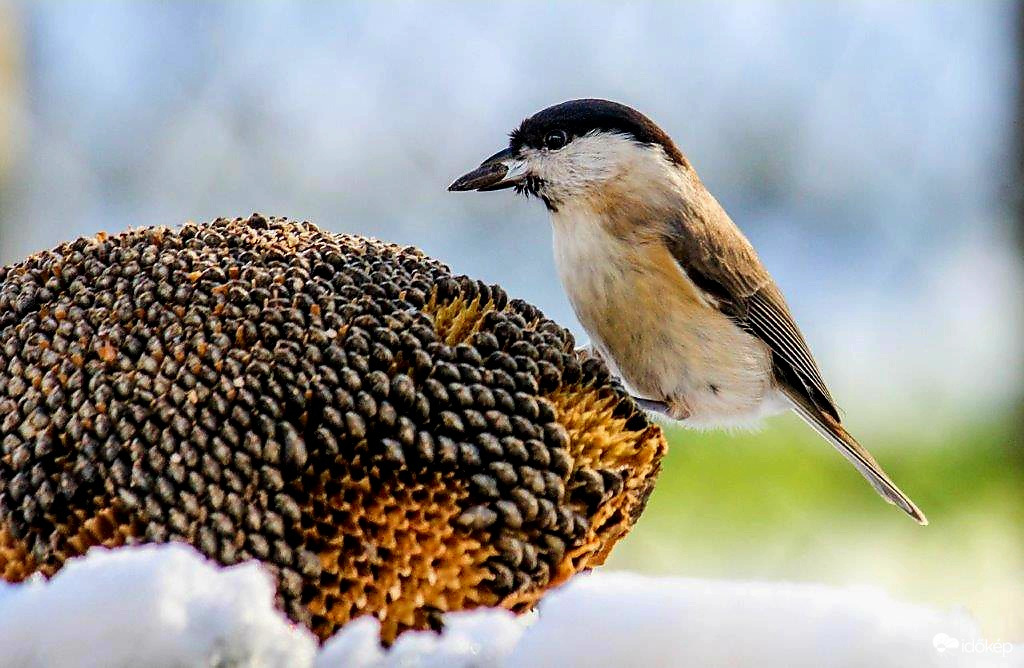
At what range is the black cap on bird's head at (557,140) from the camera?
975 mm

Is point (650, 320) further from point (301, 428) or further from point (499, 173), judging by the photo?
point (301, 428)

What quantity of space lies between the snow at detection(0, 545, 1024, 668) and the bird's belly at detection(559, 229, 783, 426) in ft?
1.62

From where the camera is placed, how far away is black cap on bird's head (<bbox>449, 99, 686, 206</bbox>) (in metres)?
0.97

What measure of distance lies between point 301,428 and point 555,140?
510 millimetres

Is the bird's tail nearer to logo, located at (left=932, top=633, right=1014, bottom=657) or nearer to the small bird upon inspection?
the small bird

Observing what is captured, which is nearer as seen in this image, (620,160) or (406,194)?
(620,160)

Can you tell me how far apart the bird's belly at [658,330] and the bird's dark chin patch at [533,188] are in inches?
2.8

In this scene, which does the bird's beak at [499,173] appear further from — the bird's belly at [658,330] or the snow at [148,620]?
the snow at [148,620]

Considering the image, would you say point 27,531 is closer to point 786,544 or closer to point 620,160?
point 620,160

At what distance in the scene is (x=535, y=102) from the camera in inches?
83.2

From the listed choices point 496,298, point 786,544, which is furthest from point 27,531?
point 786,544

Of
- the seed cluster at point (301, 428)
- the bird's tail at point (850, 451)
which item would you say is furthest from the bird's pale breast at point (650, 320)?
the seed cluster at point (301, 428)

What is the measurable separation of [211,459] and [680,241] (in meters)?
0.57

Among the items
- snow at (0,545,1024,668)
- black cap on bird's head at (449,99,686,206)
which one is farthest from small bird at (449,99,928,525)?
snow at (0,545,1024,668)
